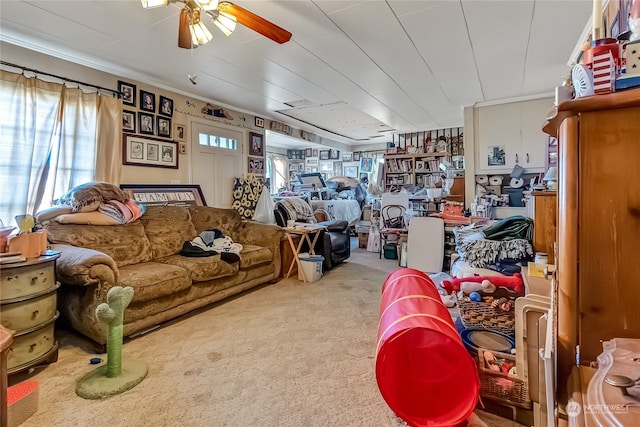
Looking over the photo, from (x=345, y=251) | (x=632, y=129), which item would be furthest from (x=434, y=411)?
(x=345, y=251)

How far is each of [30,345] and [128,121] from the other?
2.42 m

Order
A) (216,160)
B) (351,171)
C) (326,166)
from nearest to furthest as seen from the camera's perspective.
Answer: (216,160)
(351,171)
(326,166)

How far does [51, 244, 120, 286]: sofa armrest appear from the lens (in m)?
2.08

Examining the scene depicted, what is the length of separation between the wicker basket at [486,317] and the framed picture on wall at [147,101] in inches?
147

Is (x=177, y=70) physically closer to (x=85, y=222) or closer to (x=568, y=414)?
(x=85, y=222)

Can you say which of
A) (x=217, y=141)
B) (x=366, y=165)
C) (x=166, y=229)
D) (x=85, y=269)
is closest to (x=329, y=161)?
(x=366, y=165)

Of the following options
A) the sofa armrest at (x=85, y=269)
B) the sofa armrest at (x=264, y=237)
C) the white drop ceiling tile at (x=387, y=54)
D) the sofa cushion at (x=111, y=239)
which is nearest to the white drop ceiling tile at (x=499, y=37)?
the white drop ceiling tile at (x=387, y=54)

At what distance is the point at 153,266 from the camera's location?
2.71 metres

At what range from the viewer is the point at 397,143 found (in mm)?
7539

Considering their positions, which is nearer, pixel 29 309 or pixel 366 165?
pixel 29 309

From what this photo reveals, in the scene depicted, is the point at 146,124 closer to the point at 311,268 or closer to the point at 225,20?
the point at 225,20

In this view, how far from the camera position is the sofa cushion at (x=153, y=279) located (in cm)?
232

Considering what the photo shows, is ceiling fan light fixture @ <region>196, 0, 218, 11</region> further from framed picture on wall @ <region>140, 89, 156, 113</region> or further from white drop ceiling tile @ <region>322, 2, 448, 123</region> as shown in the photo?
framed picture on wall @ <region>140, 89, 156, 113</region>

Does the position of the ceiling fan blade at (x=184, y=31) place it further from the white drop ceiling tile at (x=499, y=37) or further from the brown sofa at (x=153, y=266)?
the white drop ceiling tile at (x=499, y=37)
